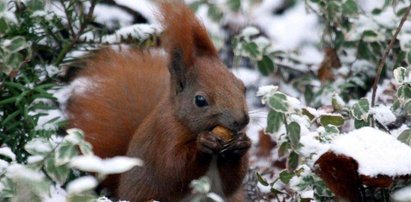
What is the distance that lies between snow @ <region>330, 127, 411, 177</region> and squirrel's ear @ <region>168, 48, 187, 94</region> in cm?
69

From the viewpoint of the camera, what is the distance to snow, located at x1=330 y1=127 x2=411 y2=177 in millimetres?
2455

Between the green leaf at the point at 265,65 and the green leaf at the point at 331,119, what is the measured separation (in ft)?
3.59

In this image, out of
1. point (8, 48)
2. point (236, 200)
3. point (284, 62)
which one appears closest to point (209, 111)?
point (236, 200)

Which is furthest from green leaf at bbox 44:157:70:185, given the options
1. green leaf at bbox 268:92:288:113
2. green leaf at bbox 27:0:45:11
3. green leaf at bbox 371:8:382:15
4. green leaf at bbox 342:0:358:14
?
green leaf at bbox 371:8:382:15

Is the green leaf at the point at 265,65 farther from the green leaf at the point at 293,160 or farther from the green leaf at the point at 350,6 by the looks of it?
the green leaf at the point at 293,160

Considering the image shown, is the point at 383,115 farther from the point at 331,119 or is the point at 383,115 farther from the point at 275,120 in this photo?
the point at 275,120

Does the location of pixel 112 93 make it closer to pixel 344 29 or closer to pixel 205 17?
pixel 205 17

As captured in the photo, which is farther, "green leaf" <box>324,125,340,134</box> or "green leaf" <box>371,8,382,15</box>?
"green leaf" <box>371,8,382,15</box>

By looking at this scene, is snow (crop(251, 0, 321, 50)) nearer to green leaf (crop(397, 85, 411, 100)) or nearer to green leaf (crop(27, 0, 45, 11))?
green leaf (crop(27, 0, 45, 11))

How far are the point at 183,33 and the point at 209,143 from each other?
37 centimetres

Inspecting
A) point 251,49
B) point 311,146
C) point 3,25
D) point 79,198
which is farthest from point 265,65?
point 79,198

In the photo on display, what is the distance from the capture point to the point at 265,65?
408 centimetres

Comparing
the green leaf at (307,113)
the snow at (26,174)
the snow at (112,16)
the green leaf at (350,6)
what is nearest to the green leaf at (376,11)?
the green leaf at (350,6)

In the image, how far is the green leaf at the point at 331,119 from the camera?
2979 mm
